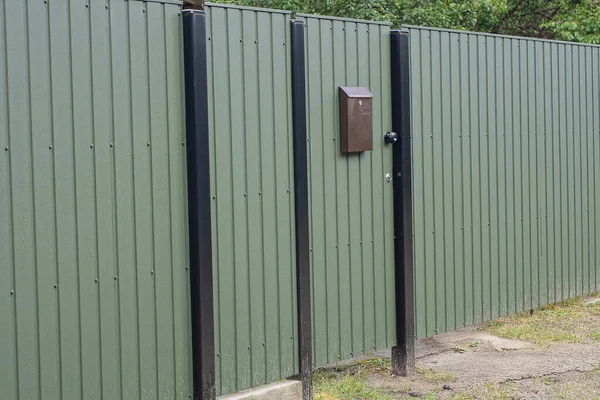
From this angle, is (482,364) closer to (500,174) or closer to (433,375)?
(433,375)

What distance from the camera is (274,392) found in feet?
16.7

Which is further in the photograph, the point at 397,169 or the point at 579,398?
the point at 397,169

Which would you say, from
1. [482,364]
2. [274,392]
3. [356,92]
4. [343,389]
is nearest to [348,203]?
[356,92]

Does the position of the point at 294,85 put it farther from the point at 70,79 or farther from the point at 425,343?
the point at 425,343

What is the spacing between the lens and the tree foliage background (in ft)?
43.1

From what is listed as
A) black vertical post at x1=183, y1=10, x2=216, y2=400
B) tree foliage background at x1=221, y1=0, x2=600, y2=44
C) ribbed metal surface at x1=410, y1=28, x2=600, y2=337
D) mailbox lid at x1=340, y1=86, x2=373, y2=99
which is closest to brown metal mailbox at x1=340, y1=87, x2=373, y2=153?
mailbox lid at x1=340, y1=86, x2=373, y2=99

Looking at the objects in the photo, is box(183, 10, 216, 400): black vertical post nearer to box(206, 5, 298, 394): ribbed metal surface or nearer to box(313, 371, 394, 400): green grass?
box(206, 5, 298, 394): ribbed metal surface

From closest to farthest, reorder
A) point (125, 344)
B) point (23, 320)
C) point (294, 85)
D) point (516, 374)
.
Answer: point (23, 320) < point (125, 344) < point (294, 85) < point (516, 374)

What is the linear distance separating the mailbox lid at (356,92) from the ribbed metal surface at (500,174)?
1.73ft

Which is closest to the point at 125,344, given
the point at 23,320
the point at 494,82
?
the point at 23,320

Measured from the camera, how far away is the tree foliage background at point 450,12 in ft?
43.1

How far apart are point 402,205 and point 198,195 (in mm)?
1698

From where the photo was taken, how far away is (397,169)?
5887mm

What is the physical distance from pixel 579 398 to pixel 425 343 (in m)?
1.58
